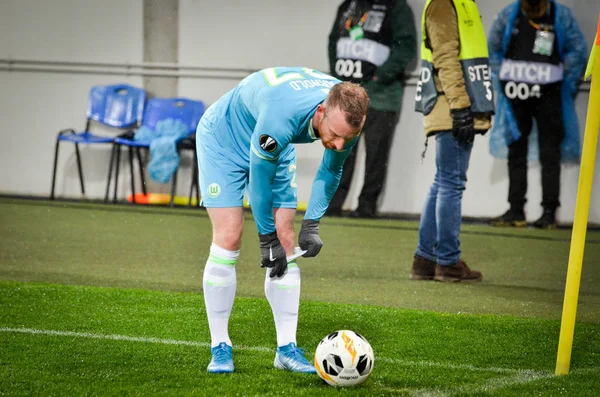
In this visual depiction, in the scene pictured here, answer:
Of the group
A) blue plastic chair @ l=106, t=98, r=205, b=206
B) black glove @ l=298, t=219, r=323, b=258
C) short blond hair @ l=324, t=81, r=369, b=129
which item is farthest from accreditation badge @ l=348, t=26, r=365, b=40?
short blond hair @ l=324, t=81, r=369, b=129

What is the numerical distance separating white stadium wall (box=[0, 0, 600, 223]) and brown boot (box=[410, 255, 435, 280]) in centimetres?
452

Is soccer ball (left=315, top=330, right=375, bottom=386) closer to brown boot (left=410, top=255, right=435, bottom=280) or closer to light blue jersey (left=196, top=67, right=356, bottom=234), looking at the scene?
light blue jersey (left=196, top=67, right=356, bottom=234)

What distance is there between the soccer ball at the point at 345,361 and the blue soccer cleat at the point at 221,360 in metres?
0.44

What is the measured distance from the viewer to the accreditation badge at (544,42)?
10055mm

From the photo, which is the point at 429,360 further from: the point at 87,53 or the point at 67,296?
the point at 87,53

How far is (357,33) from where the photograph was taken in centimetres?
1039

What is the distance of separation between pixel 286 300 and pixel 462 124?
8.60 ft

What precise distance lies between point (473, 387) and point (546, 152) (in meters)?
7.13

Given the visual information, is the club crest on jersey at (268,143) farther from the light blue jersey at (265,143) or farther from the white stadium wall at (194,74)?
the white stadium wall at (194,74)

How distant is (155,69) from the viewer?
1172 cm

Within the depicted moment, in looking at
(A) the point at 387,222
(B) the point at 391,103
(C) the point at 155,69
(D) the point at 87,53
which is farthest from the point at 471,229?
(D) the point at 87,53

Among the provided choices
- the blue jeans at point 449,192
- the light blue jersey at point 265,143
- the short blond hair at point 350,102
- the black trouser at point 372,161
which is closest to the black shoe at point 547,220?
the black trouser at point 372,161

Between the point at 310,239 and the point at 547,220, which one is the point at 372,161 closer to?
the point at 547,220

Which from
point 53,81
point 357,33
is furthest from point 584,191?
point 53,81
